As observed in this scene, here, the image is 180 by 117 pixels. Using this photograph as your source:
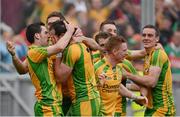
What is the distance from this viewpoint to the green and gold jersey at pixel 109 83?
11172mm

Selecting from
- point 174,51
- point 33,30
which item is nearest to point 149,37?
point 33,30

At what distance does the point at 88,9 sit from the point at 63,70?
7.39 m

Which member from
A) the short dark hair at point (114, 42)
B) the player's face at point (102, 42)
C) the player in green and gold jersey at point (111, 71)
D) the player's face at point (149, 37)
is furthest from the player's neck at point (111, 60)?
the player's face at point (149, 37)

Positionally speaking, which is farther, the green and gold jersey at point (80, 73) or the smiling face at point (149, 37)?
the smiling face at point (149, 37)

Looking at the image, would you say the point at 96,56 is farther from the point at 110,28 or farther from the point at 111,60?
the point at 111,60

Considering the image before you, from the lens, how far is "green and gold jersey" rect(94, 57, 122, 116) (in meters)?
11.2

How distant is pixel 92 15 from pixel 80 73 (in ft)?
23.3

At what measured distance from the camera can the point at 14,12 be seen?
1792 centimetres

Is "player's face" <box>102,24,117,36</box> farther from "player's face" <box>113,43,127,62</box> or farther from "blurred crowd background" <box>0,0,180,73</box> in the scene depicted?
"blurred crowd background" <box>0,0,180,73</box>

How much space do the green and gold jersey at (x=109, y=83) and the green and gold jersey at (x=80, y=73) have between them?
266 millimetres

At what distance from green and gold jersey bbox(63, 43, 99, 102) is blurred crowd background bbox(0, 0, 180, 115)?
6530 millimetres

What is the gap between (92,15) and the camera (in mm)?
17859

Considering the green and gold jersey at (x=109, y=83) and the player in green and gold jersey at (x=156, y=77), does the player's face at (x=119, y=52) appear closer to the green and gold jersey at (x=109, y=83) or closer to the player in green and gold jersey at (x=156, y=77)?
the green and gold jersey at (x=109, y=83)

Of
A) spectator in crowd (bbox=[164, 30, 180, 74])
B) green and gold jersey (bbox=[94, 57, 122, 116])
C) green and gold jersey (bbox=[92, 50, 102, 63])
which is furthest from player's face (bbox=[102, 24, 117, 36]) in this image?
spectator in crowd (bbox=[164, 30, 180, 74])
